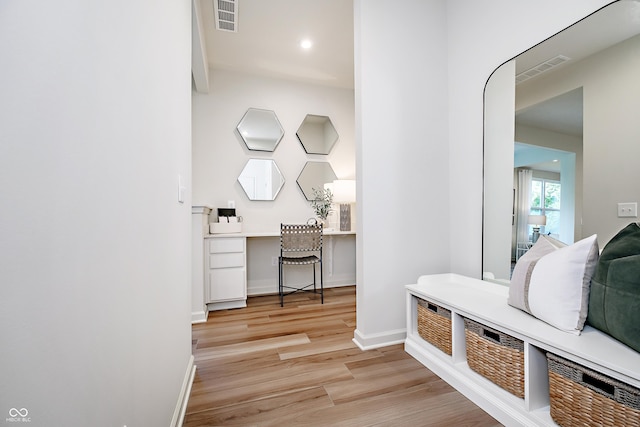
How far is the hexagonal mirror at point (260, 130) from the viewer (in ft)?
11.8

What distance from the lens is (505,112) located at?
180 cm

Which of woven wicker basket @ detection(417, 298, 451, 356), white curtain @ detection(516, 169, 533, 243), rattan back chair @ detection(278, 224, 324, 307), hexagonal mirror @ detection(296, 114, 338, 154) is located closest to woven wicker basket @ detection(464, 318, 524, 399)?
woven wicker basket @ detection(417, 298, 451, 356)

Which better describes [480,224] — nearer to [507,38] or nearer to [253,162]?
[507,38]

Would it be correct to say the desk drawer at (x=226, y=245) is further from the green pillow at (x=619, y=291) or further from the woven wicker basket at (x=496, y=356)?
the green pillow at (x=619, y=291)

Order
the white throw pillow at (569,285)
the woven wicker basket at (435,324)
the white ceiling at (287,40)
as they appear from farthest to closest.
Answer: the white ceiling at (287,40) → the woven wicker basket at (435,324) → the white throw pillow at (569,285)

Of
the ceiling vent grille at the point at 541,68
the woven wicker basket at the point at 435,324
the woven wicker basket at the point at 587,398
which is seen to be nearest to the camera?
the woven wicker basket at the point at 587,398

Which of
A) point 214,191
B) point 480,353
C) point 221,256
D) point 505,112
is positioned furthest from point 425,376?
point 214,191

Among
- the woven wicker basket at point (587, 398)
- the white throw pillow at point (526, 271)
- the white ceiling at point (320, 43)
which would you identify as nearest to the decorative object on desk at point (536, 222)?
the white throw pillow at point (526, 271)

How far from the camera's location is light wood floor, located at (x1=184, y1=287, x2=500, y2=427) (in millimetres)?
1327

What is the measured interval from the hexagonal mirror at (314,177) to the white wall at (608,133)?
9.03ft

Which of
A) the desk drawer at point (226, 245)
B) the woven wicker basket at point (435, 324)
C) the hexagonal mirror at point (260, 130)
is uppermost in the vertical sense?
the hexagonal mirror at point (260, 130)

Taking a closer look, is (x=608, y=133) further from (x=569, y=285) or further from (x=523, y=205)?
(x=569, y=285)

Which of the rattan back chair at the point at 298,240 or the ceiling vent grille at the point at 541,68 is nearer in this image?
the ceiling vent grille at the point at 541,68

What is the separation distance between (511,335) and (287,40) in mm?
3216
